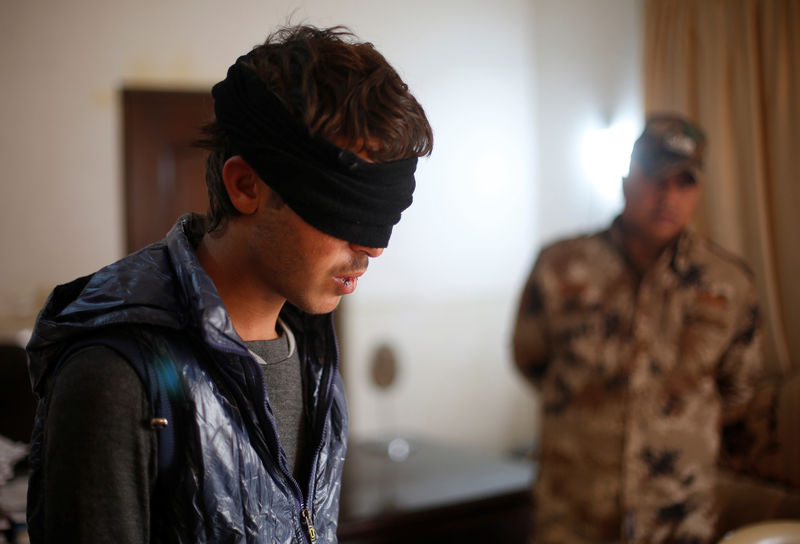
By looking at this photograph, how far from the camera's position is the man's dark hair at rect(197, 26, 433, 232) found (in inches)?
28.6

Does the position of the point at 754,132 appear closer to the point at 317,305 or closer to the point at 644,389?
the point at 644,389

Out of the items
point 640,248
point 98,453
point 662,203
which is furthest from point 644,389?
point 98,453

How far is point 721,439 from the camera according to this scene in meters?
2.20

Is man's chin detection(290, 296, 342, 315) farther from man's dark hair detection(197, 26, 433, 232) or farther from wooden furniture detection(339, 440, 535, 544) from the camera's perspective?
wooden furniture detection(339, 440, 535, 544)

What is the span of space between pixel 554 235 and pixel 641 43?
1.09 meters

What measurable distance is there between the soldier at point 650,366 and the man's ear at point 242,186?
129cm

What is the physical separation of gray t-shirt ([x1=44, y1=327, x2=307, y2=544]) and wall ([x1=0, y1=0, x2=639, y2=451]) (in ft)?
6.12

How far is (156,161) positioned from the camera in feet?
10.3

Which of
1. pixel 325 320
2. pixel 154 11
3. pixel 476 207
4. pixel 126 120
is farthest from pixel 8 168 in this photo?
pixel 325 320

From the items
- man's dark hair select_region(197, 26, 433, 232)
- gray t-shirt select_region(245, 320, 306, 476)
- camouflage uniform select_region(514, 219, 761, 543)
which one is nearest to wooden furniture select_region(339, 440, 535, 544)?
camouflage uniform select_region(514, 219, 761, 543)

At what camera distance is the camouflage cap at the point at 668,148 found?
5.86 feet

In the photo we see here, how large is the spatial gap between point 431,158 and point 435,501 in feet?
5.50

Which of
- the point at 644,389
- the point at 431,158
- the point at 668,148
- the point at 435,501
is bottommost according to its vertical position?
the point at 435,501

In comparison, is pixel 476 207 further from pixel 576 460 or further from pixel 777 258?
pixel 576 460
